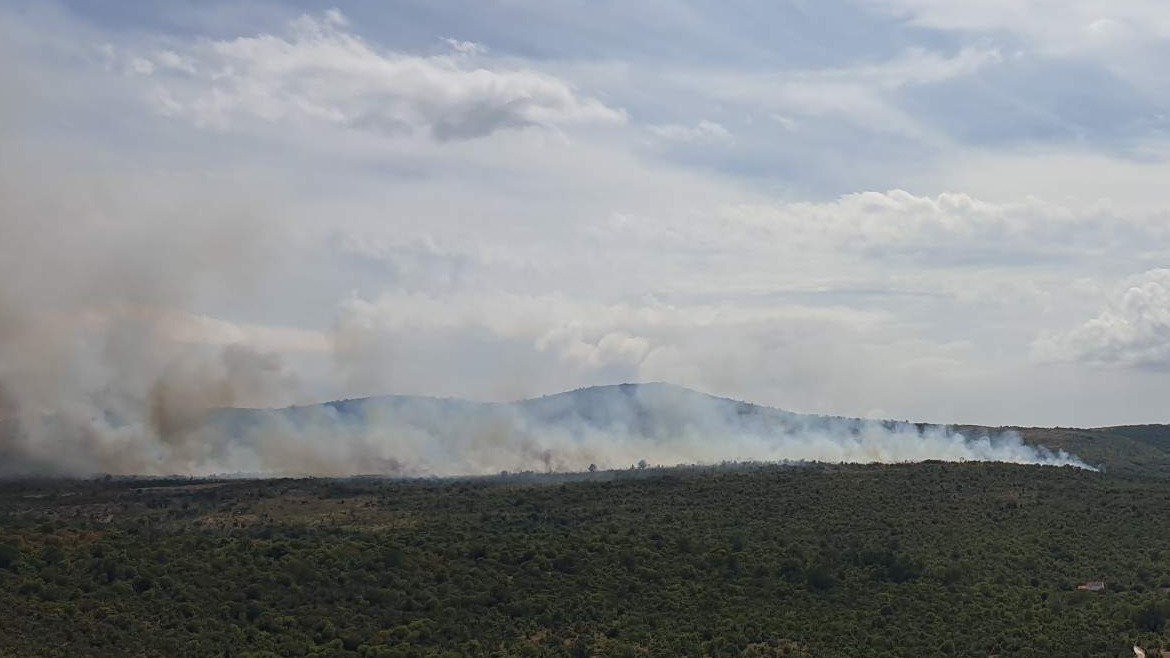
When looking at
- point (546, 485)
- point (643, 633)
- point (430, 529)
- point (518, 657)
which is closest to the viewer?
point (518, 657)

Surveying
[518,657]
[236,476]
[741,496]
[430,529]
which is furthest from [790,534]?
[236,476]

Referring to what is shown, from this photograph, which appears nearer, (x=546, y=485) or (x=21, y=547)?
(x=21, y=547)

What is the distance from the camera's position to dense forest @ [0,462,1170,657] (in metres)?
66.5

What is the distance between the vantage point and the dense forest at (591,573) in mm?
66500

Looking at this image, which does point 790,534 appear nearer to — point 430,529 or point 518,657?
point 430,529

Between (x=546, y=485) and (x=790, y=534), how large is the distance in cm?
4097

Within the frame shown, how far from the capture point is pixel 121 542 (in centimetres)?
7981

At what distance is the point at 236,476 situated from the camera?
147 meters

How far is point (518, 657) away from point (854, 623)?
21.8m

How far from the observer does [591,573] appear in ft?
266

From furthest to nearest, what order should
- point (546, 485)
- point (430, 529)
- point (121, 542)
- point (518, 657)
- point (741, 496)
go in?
point (546, 485)
point (741, 496)
point (430, 529)
point (121, 542)
point (518, 657)

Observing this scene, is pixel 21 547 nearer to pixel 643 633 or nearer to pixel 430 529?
pixel 430 529

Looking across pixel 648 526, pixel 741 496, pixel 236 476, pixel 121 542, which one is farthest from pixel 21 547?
pixel 236 476

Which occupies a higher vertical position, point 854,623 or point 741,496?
point 741,496
